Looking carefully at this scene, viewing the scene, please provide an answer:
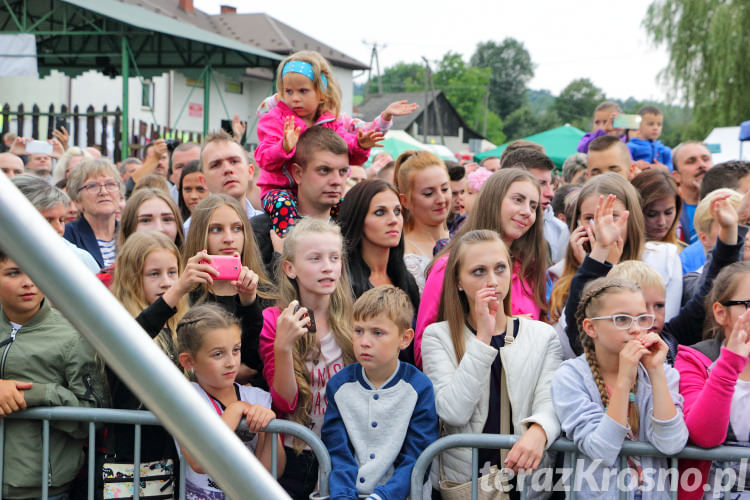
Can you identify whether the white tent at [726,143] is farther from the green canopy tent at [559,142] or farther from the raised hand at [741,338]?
the raised hand at [741,338]

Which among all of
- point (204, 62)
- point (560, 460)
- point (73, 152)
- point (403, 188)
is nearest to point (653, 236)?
point (403, 188)

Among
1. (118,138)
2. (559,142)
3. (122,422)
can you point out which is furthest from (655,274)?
(559,142)

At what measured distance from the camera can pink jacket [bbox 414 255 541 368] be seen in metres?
3.73

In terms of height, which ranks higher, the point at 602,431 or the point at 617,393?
the point at 617,393

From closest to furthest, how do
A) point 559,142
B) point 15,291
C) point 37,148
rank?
point 15,291
point 37,148
point 559,142

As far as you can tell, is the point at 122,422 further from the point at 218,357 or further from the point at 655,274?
the point at 655,274

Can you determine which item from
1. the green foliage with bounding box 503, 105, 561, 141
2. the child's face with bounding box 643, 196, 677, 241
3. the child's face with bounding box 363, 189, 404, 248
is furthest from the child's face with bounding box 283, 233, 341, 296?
the green foliage with bounding box 503, 105, 561, 141

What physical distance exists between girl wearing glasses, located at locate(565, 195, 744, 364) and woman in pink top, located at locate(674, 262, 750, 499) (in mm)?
223

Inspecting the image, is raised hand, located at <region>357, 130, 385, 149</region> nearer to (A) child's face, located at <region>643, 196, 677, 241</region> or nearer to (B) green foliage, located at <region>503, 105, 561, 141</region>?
(A) child's face, located at <region>643, 196, 677, 241</region>

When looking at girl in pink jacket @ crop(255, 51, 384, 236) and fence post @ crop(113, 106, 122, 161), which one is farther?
fence post @ crop(113, 106, 122, 161)

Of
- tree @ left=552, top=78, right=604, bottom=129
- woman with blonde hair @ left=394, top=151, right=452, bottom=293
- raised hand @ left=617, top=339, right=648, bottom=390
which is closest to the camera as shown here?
raised hand @ left=617, top=339, right=648, bottom=390

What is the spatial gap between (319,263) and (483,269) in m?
0.76

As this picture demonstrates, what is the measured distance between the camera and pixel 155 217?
15.0ft

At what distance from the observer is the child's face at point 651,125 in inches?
370
